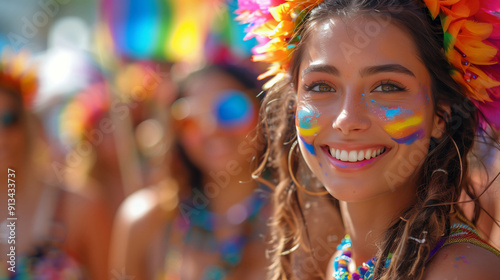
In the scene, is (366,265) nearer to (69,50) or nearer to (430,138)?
(430,138)

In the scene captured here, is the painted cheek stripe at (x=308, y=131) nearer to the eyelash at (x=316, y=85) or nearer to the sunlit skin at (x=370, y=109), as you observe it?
the sunlit skin at (x=370, y=109)

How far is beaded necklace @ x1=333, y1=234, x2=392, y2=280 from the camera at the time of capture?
1.68 metres

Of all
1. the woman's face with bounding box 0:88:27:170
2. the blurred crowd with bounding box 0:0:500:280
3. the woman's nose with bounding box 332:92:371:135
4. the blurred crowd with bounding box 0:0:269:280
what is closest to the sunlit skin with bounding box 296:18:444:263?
the woman's nose with bounding box 332:92:371:135

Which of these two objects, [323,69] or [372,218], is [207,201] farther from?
[323,69]

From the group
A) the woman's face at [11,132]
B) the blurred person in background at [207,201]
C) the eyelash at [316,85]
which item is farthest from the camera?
the woman's face at [11,132]

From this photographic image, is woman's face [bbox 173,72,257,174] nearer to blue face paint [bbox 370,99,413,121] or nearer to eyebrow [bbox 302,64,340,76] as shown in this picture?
eyebrow [bbox 302,64,340,76]

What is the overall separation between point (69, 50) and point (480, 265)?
501 cm

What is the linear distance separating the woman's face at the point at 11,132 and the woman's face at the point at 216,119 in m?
0.89

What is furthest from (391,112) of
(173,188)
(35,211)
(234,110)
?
(35,211)

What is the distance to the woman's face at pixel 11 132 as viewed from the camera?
304 centimetres

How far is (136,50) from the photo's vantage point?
16.2ft

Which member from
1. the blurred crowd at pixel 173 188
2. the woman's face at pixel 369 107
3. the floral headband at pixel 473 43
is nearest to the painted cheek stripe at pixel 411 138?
the woman's face at pixel 369 107

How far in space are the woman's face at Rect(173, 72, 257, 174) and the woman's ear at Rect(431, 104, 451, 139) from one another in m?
1.32

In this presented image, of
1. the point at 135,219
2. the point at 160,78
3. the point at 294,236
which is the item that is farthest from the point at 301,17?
the point at 160,78
